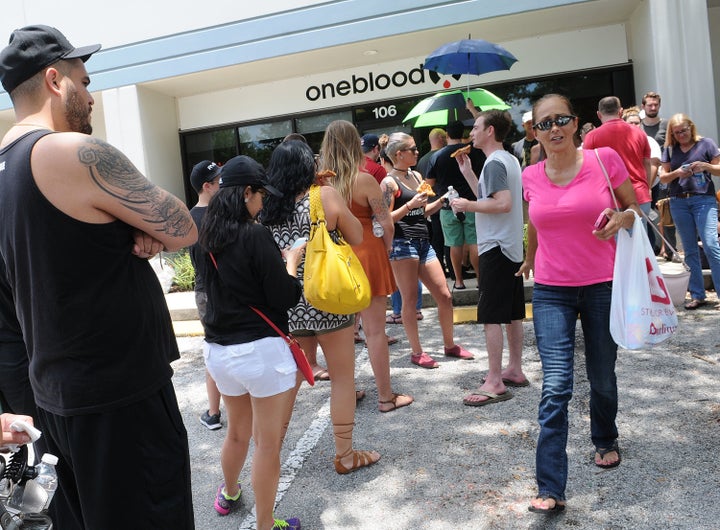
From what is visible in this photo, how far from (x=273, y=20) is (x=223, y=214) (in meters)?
9.19

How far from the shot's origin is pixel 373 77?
39.3ft

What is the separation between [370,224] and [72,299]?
2.86 m

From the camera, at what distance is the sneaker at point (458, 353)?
603cm

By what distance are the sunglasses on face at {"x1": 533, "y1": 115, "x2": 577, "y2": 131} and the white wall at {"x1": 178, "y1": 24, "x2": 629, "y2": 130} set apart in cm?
827

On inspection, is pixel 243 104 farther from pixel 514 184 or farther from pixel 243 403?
pixel 243 403

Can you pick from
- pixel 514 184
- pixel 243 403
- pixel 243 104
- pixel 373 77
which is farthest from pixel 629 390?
pixel 243 104

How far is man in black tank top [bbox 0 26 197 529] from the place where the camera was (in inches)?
77.7

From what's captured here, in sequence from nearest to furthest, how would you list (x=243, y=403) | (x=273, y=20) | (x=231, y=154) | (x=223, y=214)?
(x=223, y=214), (x=243, y=403), (x=273, y=20), (x=231, y=154)

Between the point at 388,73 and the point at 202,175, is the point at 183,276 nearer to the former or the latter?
the point at 388,73

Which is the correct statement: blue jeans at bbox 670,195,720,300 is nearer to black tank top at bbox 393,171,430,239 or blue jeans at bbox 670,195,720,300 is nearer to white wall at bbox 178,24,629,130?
black tank top at bbox 393,171,430,239

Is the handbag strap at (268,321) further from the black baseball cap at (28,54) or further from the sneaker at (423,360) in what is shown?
the sneaker at (423,360)

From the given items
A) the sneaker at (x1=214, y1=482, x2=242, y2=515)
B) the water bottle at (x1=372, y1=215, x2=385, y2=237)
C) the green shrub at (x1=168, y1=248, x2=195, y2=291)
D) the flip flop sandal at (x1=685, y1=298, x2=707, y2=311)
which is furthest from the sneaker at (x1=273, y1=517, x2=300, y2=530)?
the green shrub at (x1=168, y1=248, x2=195, y2=291)

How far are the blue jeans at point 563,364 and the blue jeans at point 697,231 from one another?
3.73 meters

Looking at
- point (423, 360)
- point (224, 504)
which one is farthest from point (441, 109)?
point (224, 504)
